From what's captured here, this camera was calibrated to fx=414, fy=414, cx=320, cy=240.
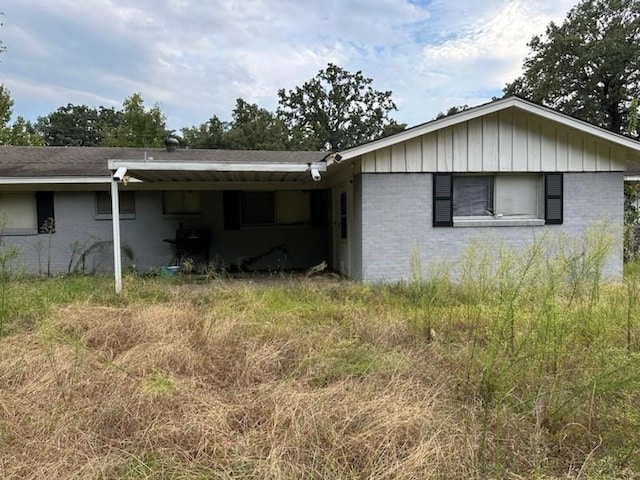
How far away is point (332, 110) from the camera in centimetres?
3609

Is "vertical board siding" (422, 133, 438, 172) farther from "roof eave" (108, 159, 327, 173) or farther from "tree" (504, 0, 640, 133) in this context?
"tree" (504, 0, 640, 133)

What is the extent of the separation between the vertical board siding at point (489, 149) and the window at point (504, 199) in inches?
9.1

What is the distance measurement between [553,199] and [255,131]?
25646 millimetres

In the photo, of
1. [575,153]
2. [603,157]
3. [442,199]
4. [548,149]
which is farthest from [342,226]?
[603,157]

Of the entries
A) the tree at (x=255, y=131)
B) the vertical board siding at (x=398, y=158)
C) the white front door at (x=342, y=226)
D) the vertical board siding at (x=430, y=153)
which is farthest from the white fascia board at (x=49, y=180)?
the tree at (x=255, y=131)

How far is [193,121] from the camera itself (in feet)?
116

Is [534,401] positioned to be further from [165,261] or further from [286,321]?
[165,261]

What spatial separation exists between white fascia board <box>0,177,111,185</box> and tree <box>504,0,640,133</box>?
993 inches

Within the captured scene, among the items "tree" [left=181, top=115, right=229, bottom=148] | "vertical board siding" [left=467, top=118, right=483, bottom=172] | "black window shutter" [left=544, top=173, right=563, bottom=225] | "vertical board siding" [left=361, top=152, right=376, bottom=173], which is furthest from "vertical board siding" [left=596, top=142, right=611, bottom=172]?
"tree" [left=181, top=115, right=229, bottom=148]

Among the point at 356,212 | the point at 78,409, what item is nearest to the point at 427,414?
the point at 78,409

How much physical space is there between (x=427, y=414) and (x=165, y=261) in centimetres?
853

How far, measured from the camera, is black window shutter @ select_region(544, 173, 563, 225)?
7379 mm

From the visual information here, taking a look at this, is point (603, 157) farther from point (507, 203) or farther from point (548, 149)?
point (507, 203)

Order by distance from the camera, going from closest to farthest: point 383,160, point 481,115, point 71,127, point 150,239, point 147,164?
point 147,164 → point 481,115 → point 383,160 → point 150,239 → point 71,127
